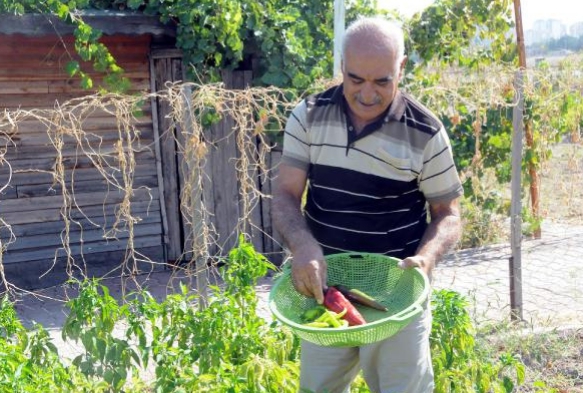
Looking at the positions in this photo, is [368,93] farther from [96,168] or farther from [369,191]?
[96,168]

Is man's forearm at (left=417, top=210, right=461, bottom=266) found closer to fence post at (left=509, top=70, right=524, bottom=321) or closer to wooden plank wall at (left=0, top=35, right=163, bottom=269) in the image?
fence post at (left=509, top=70, right=524, bottom=321)

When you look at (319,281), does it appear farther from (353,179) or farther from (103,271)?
(103,271)

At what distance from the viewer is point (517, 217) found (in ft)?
20.3

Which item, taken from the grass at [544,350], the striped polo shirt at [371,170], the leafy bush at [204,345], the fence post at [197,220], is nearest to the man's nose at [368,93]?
the striped polo shirt at [371,170]

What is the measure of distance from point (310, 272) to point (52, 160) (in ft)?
18.6

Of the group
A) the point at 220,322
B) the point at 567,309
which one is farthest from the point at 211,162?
the point at 220,322

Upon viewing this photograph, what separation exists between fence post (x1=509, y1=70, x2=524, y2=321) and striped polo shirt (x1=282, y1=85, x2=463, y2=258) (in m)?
2.72

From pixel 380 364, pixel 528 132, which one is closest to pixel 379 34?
pixel 380 364

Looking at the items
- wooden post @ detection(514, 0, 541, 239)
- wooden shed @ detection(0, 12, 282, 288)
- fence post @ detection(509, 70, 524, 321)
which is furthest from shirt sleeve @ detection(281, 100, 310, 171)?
wooden post @ detection(514, 0, 541, 239)

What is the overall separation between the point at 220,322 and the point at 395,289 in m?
0.86

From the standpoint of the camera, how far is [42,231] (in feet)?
27.8

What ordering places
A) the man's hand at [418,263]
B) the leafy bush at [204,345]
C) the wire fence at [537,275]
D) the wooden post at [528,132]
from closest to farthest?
1. the man's hand at [418,263]
2. the leafy bush at [204,345]
3. the wire fence at [537,275]
4. the wooden post at [528,132]

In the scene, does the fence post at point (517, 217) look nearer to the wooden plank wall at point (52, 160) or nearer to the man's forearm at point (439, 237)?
the man's forearm at point (439, 237)

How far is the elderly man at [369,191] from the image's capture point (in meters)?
3.37
